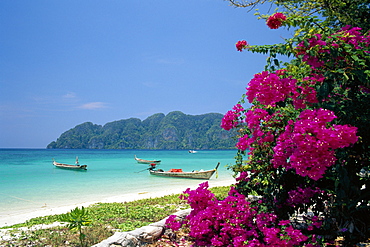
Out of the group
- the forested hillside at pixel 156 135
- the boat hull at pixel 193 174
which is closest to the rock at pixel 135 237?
the boat hull at pixel 193 174

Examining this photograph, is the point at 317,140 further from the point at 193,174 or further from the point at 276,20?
the point at 193,174

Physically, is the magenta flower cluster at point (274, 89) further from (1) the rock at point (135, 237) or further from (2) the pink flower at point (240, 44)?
(1) the rock at point (135, 237)

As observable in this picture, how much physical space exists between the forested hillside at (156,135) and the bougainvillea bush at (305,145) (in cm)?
16581

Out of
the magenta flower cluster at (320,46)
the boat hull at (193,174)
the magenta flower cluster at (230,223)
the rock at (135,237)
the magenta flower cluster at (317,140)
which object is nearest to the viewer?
the magenta flower cluster at (317,140)

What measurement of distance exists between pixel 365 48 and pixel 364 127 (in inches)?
32.3

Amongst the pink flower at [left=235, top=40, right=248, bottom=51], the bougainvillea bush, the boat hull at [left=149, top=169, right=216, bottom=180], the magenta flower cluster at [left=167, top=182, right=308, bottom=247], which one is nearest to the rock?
the bougainvillea bush

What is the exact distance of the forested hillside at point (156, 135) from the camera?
177m

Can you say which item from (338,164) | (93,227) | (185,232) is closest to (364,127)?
(338,164)

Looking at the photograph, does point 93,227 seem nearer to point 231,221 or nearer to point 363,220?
point 231,221

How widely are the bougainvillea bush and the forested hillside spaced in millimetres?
165807

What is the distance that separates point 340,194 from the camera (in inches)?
115

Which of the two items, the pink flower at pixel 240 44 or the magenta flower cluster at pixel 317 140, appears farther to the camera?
the pink flower at pixel 240 44

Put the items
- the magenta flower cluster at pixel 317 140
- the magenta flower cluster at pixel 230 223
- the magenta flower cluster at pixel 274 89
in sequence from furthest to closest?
the magenta flower cluster at pixel 230 223
the magenta flower cluster at pixel 274 89
the magenta flower cluster at pixel 317 140


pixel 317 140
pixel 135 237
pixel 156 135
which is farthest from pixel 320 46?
pixel 156 135
